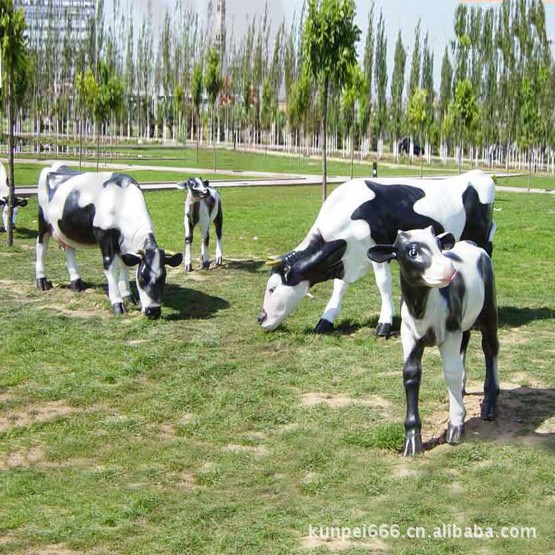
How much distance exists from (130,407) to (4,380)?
1.57 meters

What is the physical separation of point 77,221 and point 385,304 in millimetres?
4740

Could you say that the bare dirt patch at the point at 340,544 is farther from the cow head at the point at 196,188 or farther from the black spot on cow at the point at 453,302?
the cow head at the point at 196,188

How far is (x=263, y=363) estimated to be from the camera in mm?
9633

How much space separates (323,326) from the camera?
432 inches

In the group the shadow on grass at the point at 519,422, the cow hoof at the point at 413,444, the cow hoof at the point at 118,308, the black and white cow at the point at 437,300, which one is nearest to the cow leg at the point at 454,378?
the black and white cow at the point at 437,300

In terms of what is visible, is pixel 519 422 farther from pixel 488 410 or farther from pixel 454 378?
pixel 454 378

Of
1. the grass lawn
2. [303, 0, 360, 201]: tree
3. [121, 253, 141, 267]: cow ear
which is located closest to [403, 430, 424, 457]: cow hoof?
the grass lawn

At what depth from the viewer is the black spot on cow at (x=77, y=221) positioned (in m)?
12.5

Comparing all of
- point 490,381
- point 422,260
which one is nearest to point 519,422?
point 490,381

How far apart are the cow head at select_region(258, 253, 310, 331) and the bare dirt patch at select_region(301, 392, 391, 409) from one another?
2.15 metres

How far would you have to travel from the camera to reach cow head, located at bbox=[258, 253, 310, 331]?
10453mm

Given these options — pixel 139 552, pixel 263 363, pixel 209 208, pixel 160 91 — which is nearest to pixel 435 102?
pixel 160 91

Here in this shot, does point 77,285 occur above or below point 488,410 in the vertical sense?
above

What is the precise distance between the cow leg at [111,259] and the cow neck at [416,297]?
20.1ft
